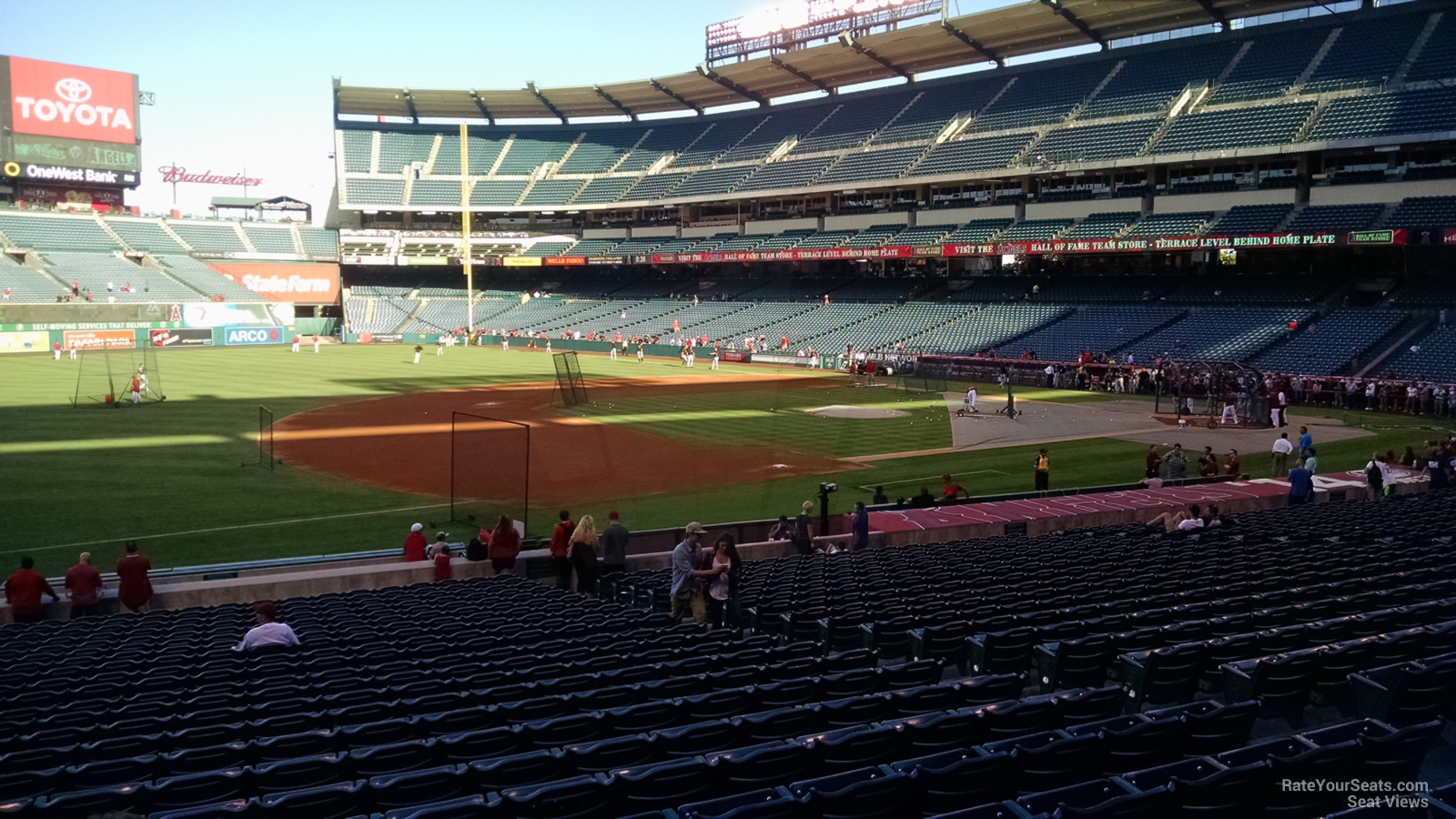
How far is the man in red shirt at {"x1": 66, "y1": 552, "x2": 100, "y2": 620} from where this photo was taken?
13719 millimetres

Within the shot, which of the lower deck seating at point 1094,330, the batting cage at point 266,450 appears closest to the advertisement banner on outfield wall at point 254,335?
the batting cage at point 266,450

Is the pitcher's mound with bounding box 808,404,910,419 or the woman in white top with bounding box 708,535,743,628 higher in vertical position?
the pitcher's mound with bounding box 808,404,910,419

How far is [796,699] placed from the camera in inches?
280

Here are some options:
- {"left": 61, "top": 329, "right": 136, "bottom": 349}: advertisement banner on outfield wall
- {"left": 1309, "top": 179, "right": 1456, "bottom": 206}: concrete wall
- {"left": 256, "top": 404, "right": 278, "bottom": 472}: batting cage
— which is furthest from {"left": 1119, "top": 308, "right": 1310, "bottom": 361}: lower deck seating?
{"left": 61, "top": 329, "right": 136, "bottom": 349}: advertisement banner on outfield wall

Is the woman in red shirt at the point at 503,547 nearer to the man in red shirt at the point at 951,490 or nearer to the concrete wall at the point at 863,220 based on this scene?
the man in red shirt at the point at 951,490

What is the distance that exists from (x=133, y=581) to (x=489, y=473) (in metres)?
12.9

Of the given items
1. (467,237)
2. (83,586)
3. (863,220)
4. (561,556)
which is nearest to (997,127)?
(863,220)

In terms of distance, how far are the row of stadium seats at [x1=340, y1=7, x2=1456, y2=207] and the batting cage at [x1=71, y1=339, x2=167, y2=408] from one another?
144ft

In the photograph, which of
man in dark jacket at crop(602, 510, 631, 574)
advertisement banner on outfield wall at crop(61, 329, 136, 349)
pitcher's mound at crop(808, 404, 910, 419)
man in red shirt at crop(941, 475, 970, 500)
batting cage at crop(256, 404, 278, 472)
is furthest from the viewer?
advertisement banner on outfield wall at crop(61, 329, 136, 349)

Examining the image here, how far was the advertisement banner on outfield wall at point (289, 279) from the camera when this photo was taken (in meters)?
85.0

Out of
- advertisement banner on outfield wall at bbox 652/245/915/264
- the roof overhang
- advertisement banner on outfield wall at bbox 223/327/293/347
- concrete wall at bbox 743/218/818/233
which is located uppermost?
the roof overhang

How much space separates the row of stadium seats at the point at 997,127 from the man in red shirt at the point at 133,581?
52.4 metres

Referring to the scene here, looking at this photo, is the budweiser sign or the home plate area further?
the budweiser sign

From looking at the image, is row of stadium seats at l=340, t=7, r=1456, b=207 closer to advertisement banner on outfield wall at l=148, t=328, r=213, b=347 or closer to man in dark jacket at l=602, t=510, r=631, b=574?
advertisement banner on outfield wall at l=148, t=328, r=213, b=347
